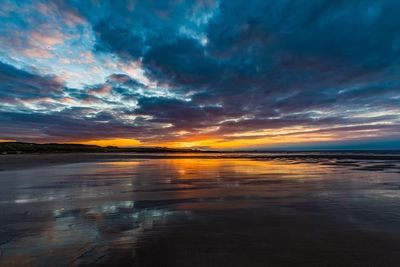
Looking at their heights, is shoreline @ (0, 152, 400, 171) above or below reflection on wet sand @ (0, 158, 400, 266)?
above

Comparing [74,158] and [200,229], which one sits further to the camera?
[74,158]

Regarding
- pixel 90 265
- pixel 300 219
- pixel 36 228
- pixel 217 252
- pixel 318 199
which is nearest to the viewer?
pixel 90 265

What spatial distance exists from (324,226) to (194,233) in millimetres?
3769

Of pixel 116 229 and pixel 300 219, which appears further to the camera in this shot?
pixel 300 219

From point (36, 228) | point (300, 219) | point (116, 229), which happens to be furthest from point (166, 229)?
point (300, 219)

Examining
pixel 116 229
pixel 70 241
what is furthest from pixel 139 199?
pixel 70 241

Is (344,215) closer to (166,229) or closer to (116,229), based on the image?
(166,229)

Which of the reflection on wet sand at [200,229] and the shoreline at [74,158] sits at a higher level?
the shoreline at [74,158]

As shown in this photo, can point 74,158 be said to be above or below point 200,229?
above

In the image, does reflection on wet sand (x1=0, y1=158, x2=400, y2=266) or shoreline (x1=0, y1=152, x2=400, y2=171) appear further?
shoreline (x1=0, y1=152, x2=400, y2=171)

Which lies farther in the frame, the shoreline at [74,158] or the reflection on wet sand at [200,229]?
the shoreline at [74,158]

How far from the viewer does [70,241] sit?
20.9 feet

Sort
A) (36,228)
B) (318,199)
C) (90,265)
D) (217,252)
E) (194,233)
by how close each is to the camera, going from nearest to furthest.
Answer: (90,265) < (217,252) < (194,233) < (36,228) < (318,199)

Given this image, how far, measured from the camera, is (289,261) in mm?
5242
